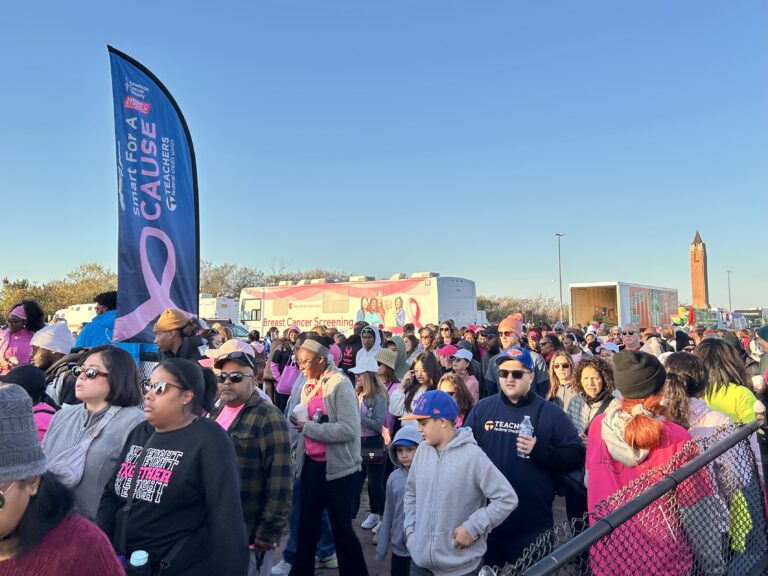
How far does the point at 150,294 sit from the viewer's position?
18.7 feet

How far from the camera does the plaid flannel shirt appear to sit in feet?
11.0

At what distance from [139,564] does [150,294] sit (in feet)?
12.1

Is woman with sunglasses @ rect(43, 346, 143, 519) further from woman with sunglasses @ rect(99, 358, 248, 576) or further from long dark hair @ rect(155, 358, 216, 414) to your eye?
long dark hair @ rect(155, 358, 216, 414)

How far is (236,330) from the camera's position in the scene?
24.4 meters

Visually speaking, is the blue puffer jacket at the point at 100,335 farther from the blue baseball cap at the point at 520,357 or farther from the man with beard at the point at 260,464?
the blue baseball cap at the point at 520,357

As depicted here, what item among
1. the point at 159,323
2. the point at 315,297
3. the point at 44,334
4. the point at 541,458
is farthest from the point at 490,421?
the point at 315,297

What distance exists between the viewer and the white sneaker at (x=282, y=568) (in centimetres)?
496

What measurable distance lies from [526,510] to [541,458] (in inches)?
13.9

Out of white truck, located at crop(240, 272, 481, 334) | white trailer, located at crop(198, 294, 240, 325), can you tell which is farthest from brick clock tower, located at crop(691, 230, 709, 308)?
white trailer, located at crop(198, 294, 240, 325)

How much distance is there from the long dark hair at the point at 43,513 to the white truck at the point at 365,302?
24.5 meters

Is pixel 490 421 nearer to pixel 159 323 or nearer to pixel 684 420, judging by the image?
pixel 684 420

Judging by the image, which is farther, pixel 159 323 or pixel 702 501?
pixel 159 323

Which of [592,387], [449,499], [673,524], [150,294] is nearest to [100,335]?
[150,294]

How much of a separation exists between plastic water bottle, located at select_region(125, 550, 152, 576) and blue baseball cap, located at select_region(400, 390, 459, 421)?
5.29ft
